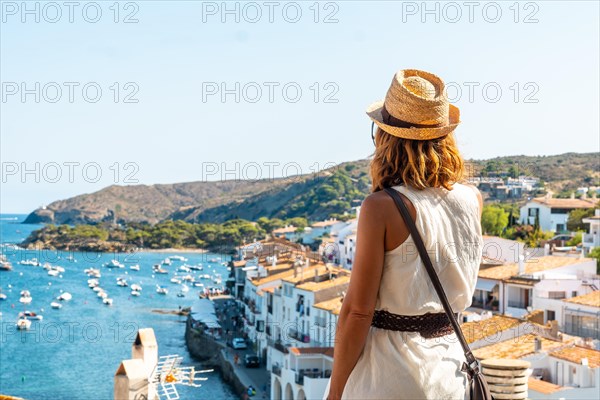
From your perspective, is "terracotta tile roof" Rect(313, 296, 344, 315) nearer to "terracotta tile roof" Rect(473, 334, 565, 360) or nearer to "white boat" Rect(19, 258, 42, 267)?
"terracotta tile roof" Rect(473, 334, 565, 360)

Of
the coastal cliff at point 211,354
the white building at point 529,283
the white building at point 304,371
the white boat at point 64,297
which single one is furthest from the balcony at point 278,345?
the white boat at point 64,297

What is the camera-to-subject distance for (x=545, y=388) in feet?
46.3

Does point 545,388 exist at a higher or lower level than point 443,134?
lower

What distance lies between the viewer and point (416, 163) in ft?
7.09

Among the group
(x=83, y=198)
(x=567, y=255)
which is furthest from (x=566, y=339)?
(x=83, y=198)

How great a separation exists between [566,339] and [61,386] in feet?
84.0

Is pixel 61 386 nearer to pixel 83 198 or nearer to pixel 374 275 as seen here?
pixel 374 275

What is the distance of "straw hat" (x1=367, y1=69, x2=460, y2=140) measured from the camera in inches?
85.7

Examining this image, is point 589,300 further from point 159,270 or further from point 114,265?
point 114,265

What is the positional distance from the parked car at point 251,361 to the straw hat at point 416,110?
34725 mm

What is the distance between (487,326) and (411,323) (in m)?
18.3

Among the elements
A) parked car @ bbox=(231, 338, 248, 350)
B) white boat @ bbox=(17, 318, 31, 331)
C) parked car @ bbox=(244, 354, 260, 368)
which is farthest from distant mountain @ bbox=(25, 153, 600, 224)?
parked car @ bbox=(244, 354, 260, 368)

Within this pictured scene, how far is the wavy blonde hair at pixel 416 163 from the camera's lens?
2.15 meters

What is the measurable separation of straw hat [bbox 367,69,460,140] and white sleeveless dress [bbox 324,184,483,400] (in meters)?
0.15
